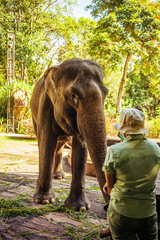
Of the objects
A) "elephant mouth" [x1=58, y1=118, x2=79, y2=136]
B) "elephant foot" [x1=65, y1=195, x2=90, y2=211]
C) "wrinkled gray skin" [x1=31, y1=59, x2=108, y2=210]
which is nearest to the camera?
"wrinkled gray skin" [x1=31, y1=59, x2=108, y2=210]

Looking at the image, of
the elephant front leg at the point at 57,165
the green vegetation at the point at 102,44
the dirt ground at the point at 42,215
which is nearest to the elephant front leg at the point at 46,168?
the dirt ground at the point at 42,215

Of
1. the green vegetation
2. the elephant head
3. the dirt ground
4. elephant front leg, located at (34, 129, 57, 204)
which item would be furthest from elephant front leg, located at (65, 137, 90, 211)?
the green vegetation

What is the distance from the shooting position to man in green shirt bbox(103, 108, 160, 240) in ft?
4.62

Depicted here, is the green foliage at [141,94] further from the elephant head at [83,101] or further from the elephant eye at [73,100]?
the elephant eye at [73,100]

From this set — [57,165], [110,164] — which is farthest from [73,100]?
[57,165]

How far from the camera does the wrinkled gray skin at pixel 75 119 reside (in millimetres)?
1913

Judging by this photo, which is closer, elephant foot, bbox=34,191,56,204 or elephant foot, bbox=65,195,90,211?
elephant foot, bbox=65,195,90,211

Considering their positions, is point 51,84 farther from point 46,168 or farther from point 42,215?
point 42,215

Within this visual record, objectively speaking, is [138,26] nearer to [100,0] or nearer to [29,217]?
[100,0]

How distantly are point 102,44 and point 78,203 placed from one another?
36.7 ft

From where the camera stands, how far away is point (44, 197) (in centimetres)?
278

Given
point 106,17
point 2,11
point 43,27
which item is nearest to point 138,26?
point 106,17

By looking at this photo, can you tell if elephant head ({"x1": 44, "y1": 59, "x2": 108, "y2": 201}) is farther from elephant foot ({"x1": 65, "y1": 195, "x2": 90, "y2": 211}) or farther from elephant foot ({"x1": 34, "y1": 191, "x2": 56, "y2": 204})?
elephant foot ({"x1": 34, "y1": 191, "x2": 56, "y2": 204})

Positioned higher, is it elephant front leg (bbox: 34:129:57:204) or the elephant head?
the elephant head
